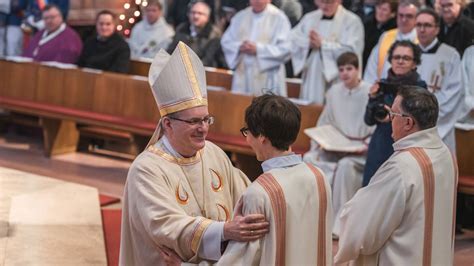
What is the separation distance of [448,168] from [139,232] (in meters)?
1.44

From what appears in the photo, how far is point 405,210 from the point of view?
427 cm

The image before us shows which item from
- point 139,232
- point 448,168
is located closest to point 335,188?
point 448,168

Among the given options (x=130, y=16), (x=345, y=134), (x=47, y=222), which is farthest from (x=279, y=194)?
(x=130, y=16)

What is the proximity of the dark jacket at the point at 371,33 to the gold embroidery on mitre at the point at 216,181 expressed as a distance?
530 centimetres

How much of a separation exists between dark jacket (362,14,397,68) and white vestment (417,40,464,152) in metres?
1.63

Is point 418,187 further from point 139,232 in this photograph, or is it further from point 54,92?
point 54,92

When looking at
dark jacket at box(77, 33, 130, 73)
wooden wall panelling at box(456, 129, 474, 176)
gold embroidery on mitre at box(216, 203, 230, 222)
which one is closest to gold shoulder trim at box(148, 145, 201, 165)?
gold embroidery on mitre at box(216, 203, 230, 222)

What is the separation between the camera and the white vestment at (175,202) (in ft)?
12.5

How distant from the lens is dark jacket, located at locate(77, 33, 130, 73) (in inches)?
397

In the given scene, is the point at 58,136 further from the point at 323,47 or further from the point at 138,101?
the point at 323,47

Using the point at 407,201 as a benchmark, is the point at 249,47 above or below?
above

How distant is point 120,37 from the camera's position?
10.1 metres

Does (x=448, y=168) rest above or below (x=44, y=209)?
above

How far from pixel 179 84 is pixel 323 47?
4.96 metres
